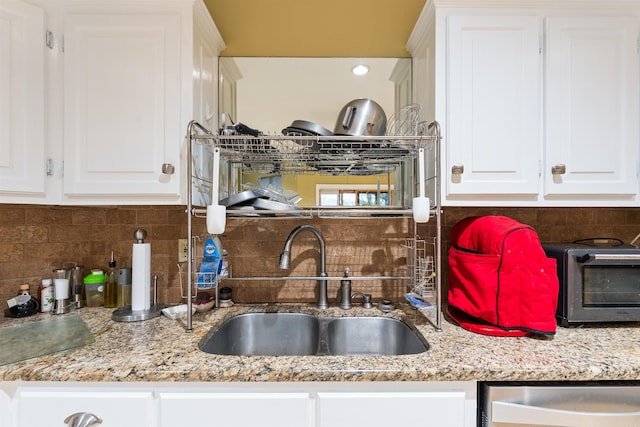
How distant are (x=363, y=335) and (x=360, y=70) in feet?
4.20

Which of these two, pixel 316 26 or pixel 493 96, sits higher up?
pixel 316 26

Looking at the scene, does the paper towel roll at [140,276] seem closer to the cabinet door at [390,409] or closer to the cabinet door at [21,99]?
the cabinet door at [21,99]

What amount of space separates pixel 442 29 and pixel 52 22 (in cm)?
151

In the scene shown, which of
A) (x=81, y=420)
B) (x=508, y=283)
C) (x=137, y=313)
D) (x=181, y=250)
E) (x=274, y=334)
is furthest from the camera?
(x=181, y=250)

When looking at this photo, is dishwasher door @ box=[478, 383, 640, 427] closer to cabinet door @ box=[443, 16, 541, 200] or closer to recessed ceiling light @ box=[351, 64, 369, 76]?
cabinet door @ box=[443, 16, 541, 200]

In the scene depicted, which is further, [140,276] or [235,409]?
[140,276]

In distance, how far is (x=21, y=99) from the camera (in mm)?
1146

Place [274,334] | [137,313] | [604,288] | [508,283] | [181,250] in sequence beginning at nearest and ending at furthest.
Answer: [508,283]
[604,288]
[137,313]
[274,334]
[181,250]

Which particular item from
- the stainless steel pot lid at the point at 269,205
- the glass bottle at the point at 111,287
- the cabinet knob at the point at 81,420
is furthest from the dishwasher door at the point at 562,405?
the glass bottle at the point at 111,287

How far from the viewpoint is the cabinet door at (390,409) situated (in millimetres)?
909

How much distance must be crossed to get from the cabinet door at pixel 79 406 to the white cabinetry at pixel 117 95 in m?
0.68

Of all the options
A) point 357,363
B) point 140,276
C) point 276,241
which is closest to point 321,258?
point 276,241

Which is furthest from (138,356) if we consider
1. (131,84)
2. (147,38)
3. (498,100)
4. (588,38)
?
(588,38)

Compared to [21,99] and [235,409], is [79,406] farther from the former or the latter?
[21,99]
